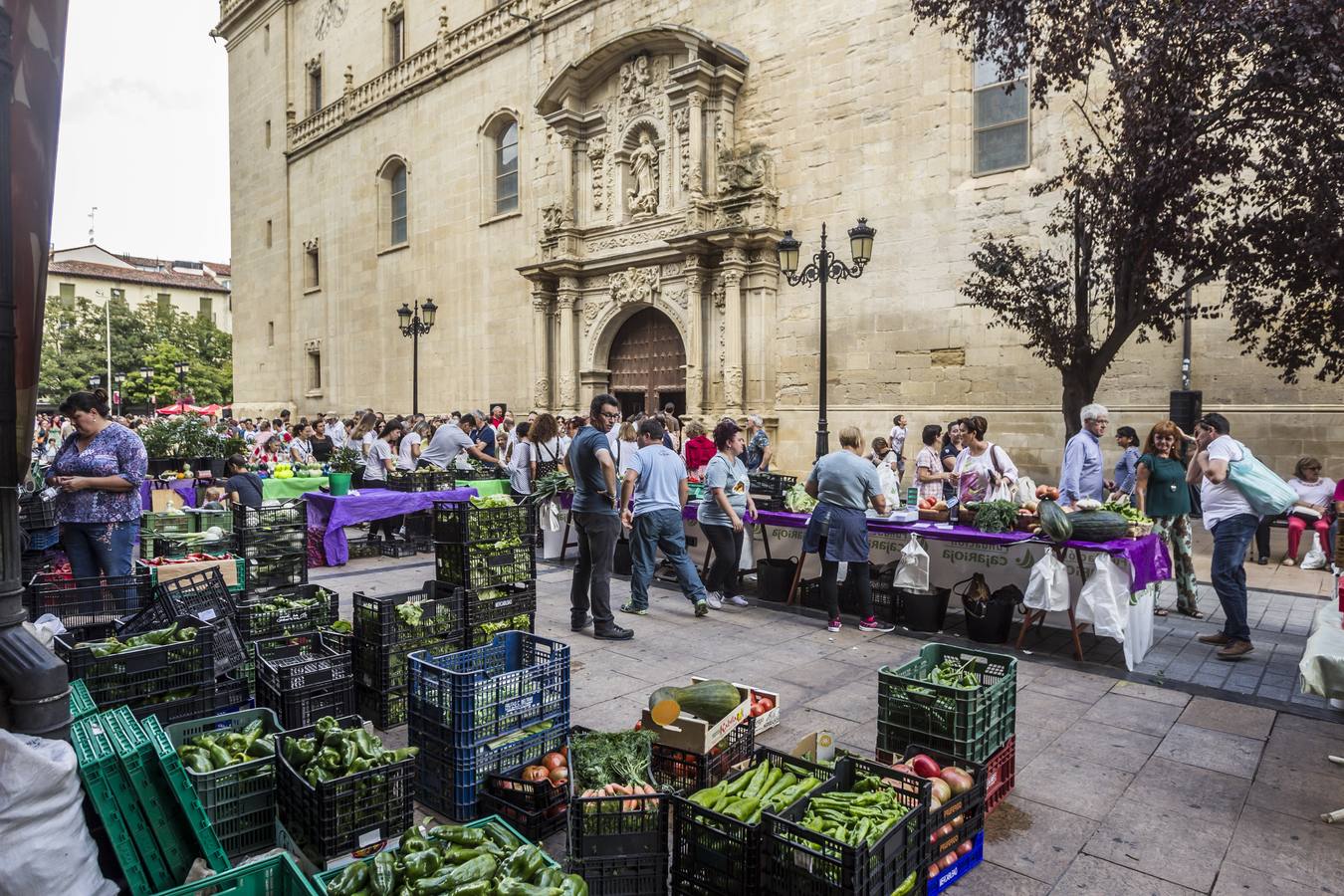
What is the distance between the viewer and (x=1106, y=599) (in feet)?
19.4

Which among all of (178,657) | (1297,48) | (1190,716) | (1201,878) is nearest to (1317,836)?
(1201,878)

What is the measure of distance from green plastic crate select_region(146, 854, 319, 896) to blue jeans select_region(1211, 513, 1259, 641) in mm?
6681

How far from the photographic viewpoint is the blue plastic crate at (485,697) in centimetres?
357

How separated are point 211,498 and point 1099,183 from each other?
10.9 meters

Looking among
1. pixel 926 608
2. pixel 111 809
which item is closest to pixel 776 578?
pixel 926 608

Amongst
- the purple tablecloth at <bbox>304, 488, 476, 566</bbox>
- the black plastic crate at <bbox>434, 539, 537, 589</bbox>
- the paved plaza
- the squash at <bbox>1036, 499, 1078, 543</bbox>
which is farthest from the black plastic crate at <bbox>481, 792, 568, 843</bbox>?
the purple tablecloth at <bbox>304, 488, 476, 566</bbox>

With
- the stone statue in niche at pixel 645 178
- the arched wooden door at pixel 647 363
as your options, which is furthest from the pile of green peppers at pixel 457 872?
the stone statue in niche at pixel 645 178

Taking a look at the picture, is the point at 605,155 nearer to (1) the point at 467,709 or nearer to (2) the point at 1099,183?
(2) the point at 1099,183

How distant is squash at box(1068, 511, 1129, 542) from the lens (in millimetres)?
6027

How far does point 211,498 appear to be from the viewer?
9.74 meters

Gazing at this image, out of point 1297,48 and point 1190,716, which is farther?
point 1297,48

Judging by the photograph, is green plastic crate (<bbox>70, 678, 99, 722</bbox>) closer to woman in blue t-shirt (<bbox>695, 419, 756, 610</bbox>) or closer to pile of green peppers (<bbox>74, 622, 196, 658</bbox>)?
pile of green peppers (<bbox>74, 622, 196, 658</bbox>)

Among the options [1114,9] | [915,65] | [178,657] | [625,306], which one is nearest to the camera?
[178,657]

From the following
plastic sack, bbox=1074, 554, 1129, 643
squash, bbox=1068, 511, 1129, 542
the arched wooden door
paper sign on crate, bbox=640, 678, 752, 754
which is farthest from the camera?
the arched wooden door
